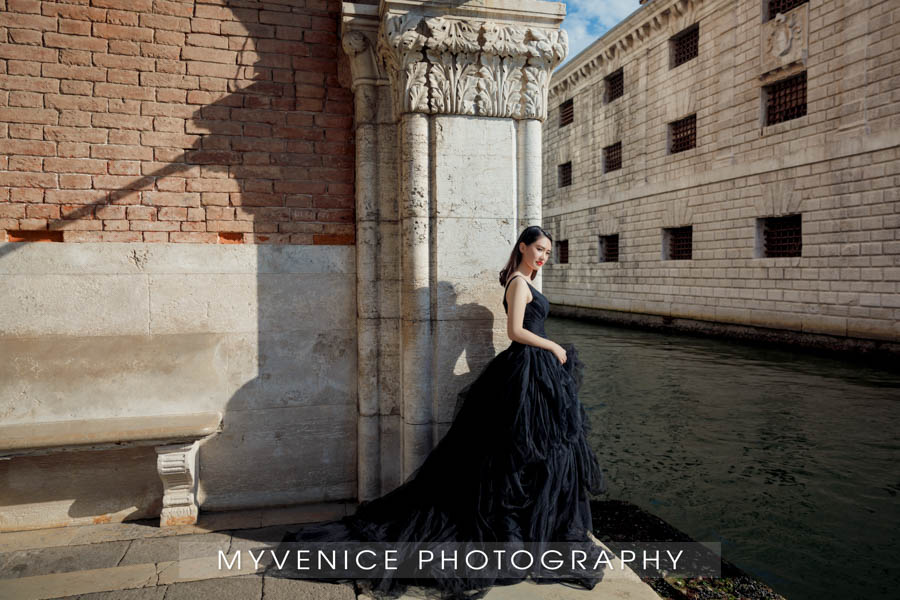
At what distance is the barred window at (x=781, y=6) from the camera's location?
11.9 meters

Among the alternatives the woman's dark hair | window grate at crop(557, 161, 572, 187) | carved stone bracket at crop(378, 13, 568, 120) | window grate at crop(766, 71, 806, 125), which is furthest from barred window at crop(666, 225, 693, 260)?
the woman's dark hair

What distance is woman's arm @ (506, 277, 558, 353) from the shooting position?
2.82 meters

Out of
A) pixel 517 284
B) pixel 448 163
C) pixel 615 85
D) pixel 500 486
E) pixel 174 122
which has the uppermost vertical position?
pixel 615 85

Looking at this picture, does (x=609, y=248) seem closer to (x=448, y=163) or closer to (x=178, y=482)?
(x=448, y=163)

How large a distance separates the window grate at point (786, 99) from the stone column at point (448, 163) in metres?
11.3

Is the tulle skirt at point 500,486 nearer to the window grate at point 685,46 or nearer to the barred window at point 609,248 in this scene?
the window grate at point 685,46

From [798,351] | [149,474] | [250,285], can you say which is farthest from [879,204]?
[149,474]

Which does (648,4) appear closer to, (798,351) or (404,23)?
(798,351)

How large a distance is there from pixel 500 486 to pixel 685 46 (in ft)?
53.0

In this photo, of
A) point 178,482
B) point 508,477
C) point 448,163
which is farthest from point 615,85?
Result: point 178,482

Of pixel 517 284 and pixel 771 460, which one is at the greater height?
pixel 517 284

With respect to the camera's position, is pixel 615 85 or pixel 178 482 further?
pixel 615 85

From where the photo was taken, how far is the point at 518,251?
301cm

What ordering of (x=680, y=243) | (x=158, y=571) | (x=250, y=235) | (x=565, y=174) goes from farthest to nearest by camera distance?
(x=565, y=174)
(x=680, y=243)
(x=250, y=235)
(x=158, y=571)
